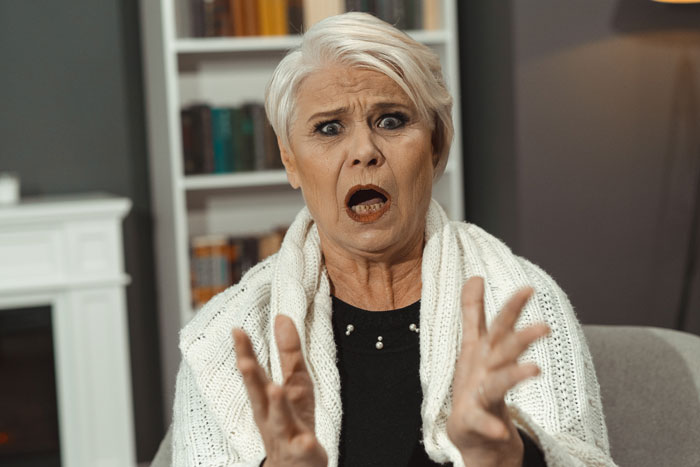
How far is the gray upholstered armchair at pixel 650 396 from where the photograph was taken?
1.50 metres

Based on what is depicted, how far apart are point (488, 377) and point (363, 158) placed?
0.55 meters

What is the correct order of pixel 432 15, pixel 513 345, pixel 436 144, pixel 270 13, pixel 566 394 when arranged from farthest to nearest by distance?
pixel 432 15
pixel 270 13
pixel 436 144
pixel 566 394
pixel 513 345

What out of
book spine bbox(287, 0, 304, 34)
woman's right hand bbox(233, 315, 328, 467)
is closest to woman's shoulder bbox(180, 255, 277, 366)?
woman's right hand bbox(233, 315, 328, 467)

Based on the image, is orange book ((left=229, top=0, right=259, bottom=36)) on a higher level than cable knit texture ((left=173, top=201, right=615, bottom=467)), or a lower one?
higher

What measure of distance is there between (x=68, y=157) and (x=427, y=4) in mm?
1466

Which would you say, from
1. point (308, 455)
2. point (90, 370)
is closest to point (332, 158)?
point (308, 455)

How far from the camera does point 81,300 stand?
10.2ft

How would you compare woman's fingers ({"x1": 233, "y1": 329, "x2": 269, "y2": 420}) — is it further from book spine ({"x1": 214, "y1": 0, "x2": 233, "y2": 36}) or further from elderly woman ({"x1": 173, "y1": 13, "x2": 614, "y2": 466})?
book spine ({"x1": 214, "y1": 0, "x2": 233, "y2": 36})

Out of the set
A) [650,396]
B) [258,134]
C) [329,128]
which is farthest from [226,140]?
[650,396]

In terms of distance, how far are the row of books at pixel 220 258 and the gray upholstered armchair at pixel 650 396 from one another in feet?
5.62

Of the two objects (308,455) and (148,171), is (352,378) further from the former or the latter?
(148,171)

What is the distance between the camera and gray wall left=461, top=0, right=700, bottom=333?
3.10 m

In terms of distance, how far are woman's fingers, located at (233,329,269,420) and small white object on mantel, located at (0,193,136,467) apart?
84.9 inches

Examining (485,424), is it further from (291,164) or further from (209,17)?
(209,17)
